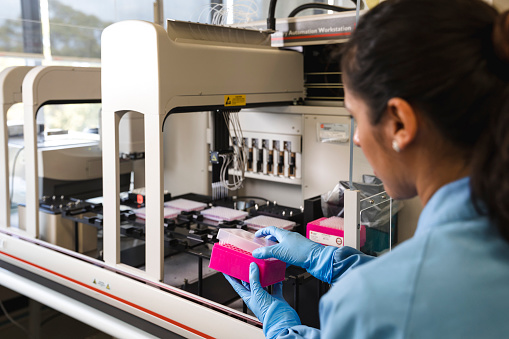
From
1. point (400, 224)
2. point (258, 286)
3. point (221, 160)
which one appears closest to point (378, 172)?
point (258, 286)

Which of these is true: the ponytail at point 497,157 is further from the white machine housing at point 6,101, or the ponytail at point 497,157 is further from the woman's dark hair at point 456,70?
the white machine housing at point 6,101

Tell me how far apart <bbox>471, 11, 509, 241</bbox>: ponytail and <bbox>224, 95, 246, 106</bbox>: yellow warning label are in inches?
46.3

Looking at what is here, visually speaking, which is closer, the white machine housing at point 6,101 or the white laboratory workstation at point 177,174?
the white laboratory workstation at point 177,174

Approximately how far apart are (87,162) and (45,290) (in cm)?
81

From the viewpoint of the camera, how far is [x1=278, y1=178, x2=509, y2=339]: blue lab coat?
2.10ft

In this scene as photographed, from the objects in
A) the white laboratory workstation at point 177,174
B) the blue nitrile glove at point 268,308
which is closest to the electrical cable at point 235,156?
the white laboratory workstation at point 177,174

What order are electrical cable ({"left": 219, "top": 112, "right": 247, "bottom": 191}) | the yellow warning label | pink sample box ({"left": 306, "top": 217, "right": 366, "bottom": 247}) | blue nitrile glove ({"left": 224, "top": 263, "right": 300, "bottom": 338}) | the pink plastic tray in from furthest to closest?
electrical cable ({"left": 219, "top": 112, "right": 247, "bottom": 191})
the yellow warning label
pink sample box ({"left": 306, "top": 217, "right": 366, "bottom": 247})
the pink plastic tray
blue nitrile glove ({"left": 224, "top": 263, "right": 300, "bottom": 338})

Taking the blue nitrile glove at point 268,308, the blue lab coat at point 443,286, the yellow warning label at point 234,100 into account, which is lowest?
the blue nitrile glove at point 268,308

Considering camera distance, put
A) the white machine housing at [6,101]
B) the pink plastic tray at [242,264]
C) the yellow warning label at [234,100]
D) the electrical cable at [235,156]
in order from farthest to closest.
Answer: the white machine housing at [6,101] → the electrical cable at [235,156] → the yellow warning label at [234,100] → the pink plastic tray at [242,264]

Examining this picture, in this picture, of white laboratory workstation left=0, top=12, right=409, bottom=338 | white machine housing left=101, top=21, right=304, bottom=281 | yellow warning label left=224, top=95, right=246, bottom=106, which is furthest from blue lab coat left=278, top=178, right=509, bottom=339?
yellow warning label left=224, top=95, right=246, bottom=106

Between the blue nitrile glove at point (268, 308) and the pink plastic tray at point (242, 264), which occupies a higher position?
the pink plastic tray at point (242, 264)

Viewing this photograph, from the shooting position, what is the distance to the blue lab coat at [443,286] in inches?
25.2

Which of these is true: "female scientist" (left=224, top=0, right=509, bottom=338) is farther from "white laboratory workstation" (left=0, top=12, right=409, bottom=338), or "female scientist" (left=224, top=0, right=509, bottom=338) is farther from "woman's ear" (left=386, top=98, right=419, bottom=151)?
"white laboratory workstation" (left=0, top=12, right=409, bottom=338)

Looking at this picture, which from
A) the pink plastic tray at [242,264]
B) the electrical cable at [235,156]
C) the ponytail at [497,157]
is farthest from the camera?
the electrical cable at [235,156]
